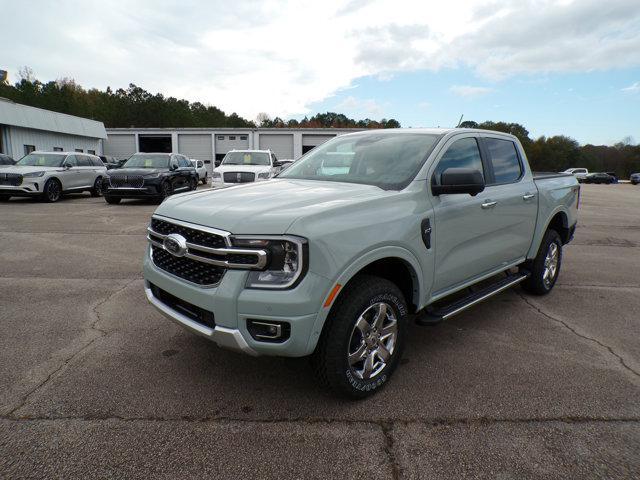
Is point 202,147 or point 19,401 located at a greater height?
point 202,147

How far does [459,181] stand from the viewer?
123 inches

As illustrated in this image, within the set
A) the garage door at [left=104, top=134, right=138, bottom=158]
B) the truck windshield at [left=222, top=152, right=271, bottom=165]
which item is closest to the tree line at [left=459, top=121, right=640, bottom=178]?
the garage door at [left=104, top=134, right=138, bottom=158]

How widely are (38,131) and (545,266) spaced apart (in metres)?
36.5

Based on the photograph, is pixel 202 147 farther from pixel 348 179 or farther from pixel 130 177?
pixel 348 179

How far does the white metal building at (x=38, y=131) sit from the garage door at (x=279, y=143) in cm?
1590

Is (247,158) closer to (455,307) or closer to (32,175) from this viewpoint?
(32,175)

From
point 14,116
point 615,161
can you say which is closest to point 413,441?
point 14,116

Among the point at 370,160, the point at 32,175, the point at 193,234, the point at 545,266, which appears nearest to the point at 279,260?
the point at 193,234

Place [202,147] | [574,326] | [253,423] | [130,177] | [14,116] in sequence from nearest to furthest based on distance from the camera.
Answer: [253,423] < [574,326] < [130,177] < [14,116] < [202,147]

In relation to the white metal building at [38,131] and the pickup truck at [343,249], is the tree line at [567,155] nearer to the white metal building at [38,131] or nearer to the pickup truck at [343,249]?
the white metal building at [38,131]

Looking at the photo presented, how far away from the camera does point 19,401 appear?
112 inches

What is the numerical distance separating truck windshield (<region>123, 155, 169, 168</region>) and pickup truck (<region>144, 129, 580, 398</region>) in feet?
40.4

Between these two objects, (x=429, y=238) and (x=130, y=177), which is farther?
(x=130, y=177)

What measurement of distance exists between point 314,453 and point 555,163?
384 feet
